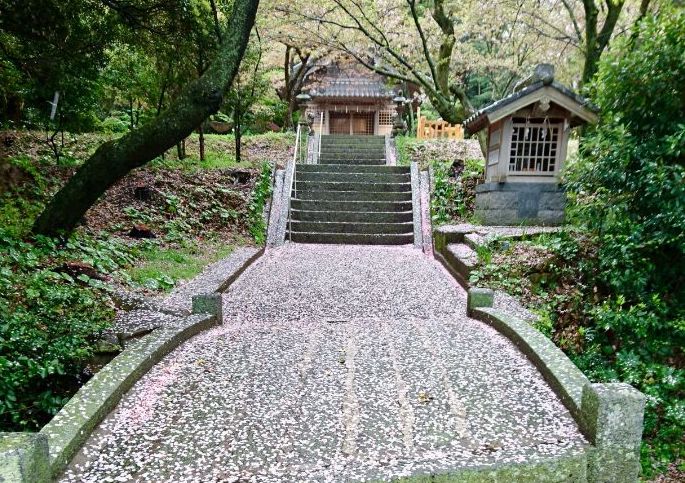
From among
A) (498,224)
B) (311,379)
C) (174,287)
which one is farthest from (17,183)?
(498,224)

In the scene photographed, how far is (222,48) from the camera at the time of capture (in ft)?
14.8

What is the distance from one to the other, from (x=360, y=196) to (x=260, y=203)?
220cm

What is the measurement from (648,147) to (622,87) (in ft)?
2.29

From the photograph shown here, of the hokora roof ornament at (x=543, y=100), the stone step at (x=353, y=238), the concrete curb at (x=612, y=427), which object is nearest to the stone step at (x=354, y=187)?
the stone step at (x=353, y=238)

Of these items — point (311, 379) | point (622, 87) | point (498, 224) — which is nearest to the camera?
point (311, 379)

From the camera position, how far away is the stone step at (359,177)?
9.77 metres

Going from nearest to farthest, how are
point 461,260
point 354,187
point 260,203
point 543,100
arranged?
1. point 461,260
2. point 543,100
3. point 260,203
4. point 354,187

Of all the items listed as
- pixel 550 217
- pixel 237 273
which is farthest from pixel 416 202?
pixel 237 273

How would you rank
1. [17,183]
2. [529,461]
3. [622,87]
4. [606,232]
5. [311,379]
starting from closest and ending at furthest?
[529,461] < [311,379] < [622,87] < [606,232] < [17,183]

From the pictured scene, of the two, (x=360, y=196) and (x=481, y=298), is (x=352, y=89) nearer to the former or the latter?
(x=360, y=196)

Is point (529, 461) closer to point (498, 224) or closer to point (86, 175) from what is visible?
point (86, 175)

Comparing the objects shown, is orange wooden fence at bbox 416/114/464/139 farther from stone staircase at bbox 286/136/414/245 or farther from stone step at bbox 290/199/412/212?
stone step at bbox 290/199/412/212

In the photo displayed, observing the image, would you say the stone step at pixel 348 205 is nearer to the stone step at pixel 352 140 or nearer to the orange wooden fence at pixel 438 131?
the stone step at pixel 352 140

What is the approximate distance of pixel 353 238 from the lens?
8.20 meters
